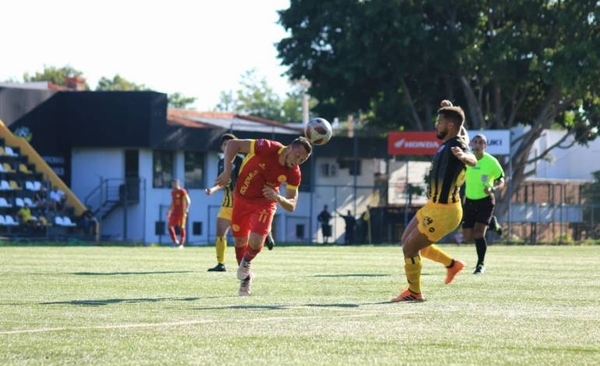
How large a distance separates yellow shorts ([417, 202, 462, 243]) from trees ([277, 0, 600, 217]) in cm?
3697

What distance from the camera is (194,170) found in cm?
6278

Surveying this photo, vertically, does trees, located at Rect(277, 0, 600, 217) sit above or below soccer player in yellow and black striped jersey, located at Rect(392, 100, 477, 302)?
above

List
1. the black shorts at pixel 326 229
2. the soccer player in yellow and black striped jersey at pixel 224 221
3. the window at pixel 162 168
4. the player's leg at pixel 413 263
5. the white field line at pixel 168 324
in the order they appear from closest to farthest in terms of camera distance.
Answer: the white field line at pixel 168 324
the player's leg at pixel 413 263
the soccer player in yellow and black striped jersey at pixel 224 221
the black shorts at pixel 326 229
the window at pixel 162 168

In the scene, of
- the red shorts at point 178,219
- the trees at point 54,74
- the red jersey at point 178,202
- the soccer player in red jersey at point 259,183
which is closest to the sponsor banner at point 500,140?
the red jersey at point 178,202

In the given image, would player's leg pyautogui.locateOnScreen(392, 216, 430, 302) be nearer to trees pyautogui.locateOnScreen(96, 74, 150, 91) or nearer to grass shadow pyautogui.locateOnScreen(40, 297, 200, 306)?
grass shadow pyautogui.locateOnScreen(40, 297, 200, 306)

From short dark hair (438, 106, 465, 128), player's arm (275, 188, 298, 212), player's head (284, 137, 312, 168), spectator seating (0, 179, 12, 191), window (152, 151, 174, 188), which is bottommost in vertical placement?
player's arm (275, 188, 298, 212)

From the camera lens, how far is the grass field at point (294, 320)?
929 cm

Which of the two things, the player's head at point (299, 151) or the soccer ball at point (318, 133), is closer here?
the player's head at point (299, 151)

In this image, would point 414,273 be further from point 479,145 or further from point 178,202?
point 178,202

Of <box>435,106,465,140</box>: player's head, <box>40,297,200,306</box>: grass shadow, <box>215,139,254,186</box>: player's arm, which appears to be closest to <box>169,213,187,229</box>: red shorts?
<box>215,139,254,186</box>: player's arm

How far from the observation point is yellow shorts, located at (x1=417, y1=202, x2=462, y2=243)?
47.4 feet

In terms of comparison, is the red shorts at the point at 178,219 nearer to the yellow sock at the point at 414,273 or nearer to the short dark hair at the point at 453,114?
the yellow sock at the point at 414,273

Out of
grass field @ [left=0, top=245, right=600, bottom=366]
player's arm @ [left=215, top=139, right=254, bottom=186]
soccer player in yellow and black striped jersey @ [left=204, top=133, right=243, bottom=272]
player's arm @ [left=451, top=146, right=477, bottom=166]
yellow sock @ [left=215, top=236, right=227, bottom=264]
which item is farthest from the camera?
yellow sock @ [left=215, top=236, right=227, bottom=264]

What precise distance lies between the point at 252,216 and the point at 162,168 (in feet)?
149
